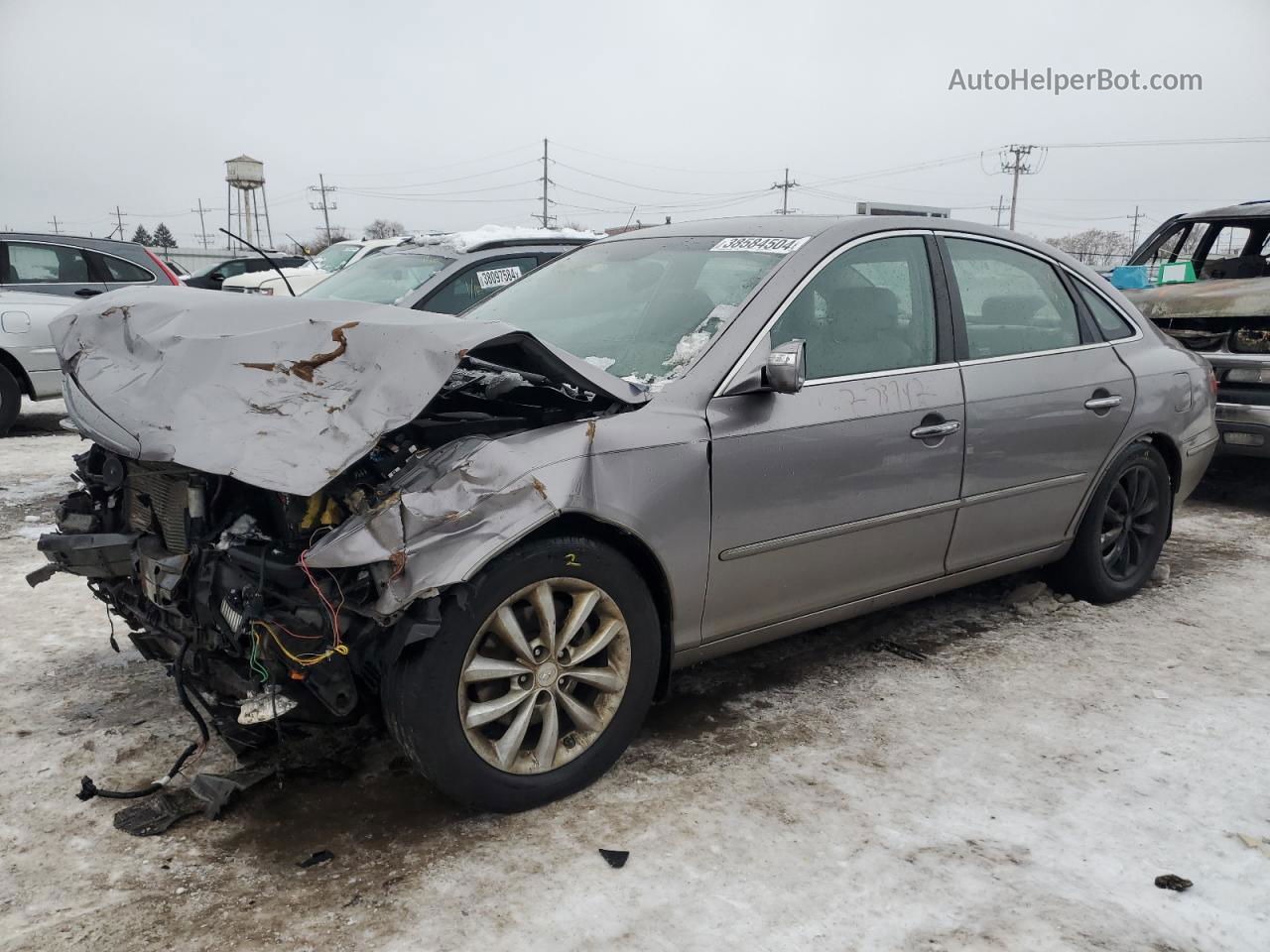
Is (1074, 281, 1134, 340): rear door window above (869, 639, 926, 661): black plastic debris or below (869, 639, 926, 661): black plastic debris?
above

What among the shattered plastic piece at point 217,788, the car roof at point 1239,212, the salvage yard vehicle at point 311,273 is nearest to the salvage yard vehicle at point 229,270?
the salvage yard vehicle at point 311,273

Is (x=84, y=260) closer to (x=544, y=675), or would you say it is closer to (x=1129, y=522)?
(x=544, y=675)

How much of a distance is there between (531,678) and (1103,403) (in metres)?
2.83

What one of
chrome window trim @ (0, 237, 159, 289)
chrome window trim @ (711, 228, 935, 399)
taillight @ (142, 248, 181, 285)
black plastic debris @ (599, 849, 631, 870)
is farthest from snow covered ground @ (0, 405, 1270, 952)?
taillight @ (142, 248, 181, 285)

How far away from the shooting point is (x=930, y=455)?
3.58 m

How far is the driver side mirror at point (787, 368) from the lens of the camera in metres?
2.95

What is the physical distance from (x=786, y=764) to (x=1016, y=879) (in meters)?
0.77

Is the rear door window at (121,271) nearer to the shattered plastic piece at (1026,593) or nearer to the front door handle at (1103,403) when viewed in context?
the shattered plastic piece at (1026,593)

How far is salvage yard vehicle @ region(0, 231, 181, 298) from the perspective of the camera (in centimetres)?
888

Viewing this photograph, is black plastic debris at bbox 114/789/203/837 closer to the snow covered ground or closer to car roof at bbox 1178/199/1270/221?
the snow covered ground

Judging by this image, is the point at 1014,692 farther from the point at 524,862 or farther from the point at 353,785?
the point at 353,785

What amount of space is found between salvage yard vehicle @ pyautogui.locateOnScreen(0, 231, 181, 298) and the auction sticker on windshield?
7.12 metres

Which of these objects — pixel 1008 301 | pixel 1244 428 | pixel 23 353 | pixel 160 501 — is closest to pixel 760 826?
pixel 160 501

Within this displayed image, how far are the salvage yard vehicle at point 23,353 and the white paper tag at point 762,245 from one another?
703cm
